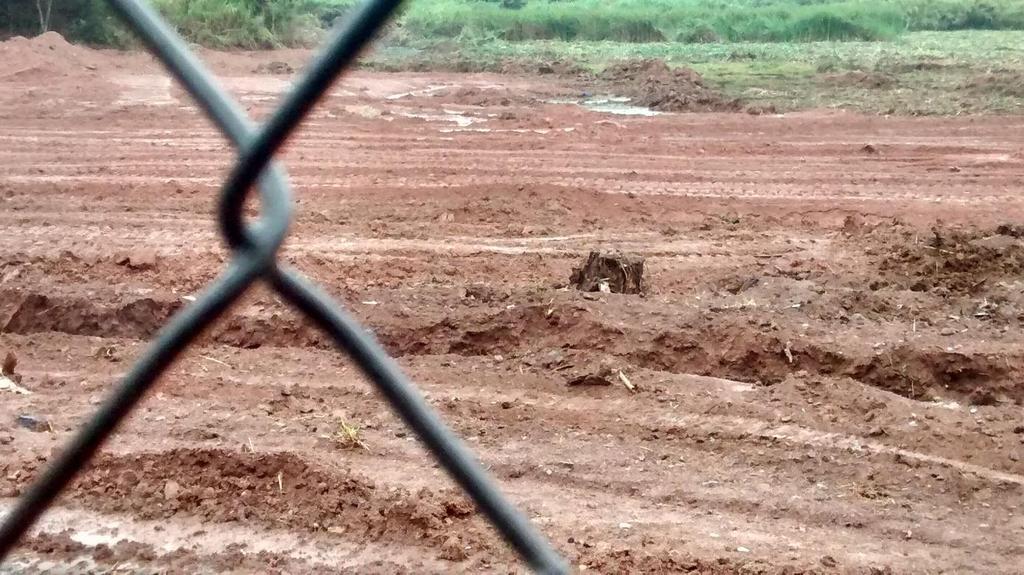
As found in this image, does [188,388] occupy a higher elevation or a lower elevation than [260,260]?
lower

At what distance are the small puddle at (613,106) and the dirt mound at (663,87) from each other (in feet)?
0.74

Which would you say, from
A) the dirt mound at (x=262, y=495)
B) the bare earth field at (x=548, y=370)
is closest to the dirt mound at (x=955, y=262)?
the bare earth field at (x=548, y=370)

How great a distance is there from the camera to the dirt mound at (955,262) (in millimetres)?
6301

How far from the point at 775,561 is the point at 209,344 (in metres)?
3.10

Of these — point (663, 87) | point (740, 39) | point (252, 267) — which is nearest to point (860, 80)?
point (663, 87)

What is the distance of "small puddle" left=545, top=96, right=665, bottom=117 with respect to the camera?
1619 centimetres

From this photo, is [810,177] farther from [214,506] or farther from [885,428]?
[214,506]

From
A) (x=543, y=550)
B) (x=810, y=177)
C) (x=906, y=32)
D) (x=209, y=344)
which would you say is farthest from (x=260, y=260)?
(x=906, y=32)

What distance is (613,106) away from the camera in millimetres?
17188

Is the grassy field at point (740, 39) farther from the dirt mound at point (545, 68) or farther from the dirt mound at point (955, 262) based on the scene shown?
the dirt mound at point (955, 262)

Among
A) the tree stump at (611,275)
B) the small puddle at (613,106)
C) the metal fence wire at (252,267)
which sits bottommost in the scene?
the small puddle at (613,106)

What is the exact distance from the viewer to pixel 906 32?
109 ft

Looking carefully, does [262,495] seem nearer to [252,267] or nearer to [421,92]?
[252,267]

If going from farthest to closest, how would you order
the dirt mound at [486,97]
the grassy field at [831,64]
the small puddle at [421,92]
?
the small puddle at [421,92]
the grassy field at [831,64]
the dirt mound at [486,97]
